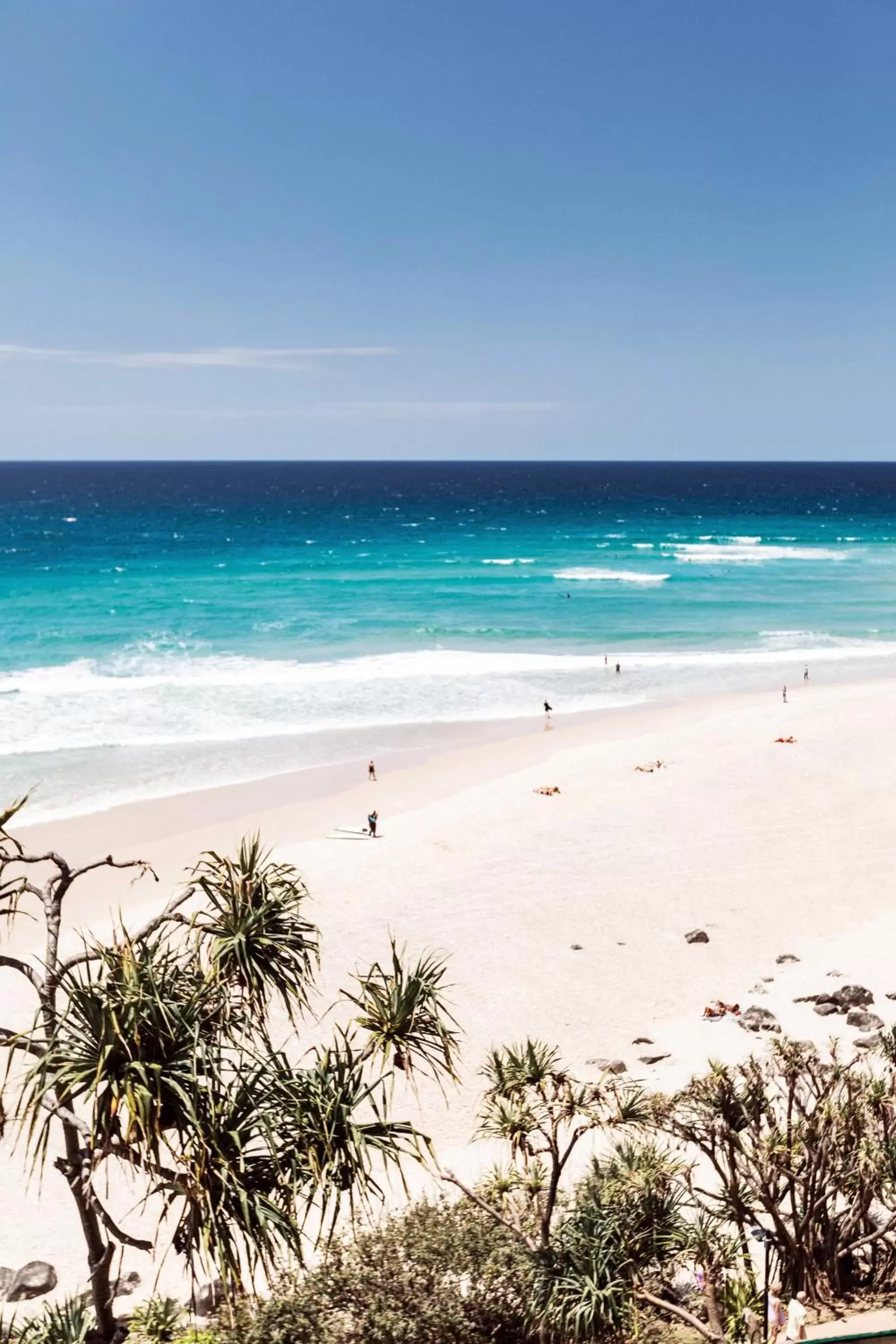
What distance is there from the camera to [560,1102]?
8.56m

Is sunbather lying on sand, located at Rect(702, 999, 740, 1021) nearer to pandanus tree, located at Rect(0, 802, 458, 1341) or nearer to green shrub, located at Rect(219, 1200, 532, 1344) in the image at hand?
green shrub, located at Rect(219, 1200, 532, 1344)

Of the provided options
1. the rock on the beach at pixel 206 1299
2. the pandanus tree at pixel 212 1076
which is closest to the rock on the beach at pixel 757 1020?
the rock on the beach at pixel 206 1299

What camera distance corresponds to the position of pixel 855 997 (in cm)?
1566

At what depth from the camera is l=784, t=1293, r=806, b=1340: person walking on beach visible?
838cm

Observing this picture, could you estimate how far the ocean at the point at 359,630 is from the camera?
114ft

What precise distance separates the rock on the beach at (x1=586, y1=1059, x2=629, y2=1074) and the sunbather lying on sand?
1834 millimetres

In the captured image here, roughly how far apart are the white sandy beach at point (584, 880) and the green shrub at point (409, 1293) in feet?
12.6

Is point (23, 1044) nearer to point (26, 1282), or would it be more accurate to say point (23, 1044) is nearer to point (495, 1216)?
point (495, 1216)

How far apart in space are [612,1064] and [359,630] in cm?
4082

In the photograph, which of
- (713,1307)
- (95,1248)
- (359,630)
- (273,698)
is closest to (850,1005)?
(713,1307)

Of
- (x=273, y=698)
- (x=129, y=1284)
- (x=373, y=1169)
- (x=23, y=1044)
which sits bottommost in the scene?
(x=129, y=1284)

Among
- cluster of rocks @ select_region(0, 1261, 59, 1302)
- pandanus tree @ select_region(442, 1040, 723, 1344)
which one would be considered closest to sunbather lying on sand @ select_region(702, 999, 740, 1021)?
pandanus tree @ select_region(442, 1040, 723, 1344)

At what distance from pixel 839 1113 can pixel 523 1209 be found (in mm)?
3098

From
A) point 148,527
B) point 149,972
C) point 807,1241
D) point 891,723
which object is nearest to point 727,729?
point 891,723
